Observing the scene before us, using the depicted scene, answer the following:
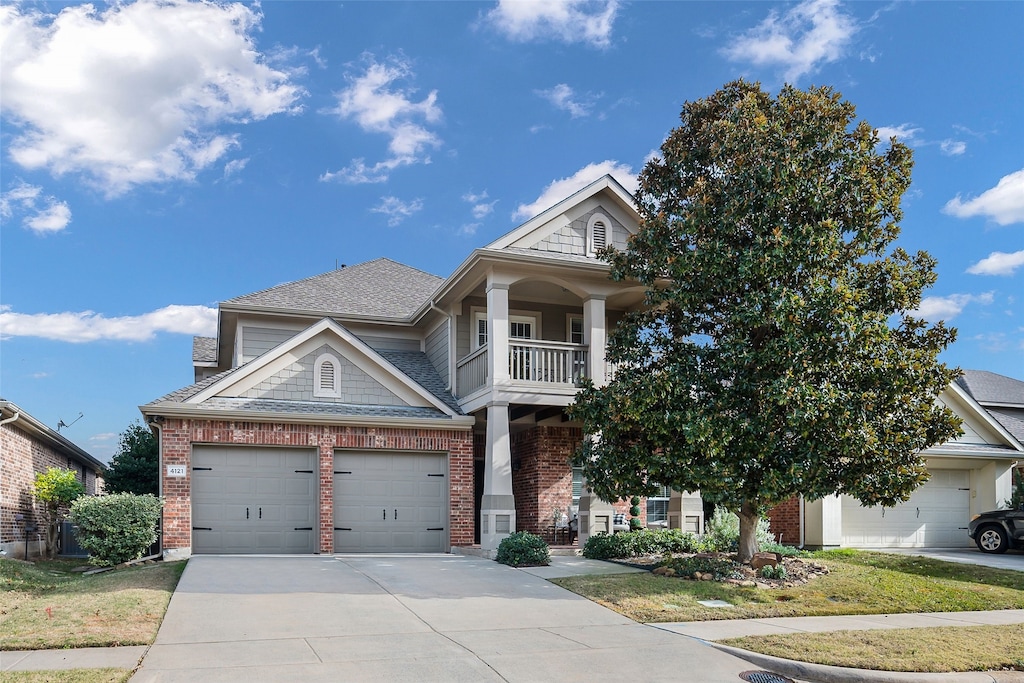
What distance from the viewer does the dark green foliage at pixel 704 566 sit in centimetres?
1377

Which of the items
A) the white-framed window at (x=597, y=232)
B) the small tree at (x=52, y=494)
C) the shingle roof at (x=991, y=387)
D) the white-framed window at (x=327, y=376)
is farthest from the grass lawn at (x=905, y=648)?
the shingle roof at (x=991, y=387)

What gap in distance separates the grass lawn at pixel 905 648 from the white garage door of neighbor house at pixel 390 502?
30.9 ft

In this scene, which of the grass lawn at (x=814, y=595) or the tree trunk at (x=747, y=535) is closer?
the grass lawn at (x=814, y=595)

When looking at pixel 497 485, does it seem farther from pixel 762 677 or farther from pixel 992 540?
pixel 992 540

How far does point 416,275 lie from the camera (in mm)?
25781

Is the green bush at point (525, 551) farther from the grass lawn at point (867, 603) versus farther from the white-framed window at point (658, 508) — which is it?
the white-framed window at point (658, 508)

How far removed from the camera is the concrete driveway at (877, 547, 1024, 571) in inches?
687

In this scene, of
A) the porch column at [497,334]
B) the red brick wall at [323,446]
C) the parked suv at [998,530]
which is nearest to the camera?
the red brick wall at [323,446]

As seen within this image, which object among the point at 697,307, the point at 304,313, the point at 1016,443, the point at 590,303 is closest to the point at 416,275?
the point at 304,313

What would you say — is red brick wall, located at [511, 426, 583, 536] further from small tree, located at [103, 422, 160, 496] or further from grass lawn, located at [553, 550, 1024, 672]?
small tree, located at [103, 422, 160, 496]

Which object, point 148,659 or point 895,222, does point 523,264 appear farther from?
point 148,659

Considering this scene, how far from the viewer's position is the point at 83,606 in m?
10.8

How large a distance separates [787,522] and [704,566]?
338 inches

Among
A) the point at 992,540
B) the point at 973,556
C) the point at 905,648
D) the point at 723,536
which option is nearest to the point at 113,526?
the point at 723,536
